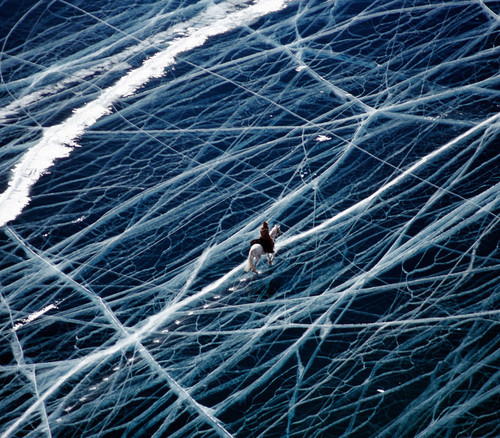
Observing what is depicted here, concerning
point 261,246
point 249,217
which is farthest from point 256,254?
point 249,217

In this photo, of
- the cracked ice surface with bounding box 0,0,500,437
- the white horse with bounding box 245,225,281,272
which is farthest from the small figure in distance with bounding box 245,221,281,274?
the cracked ice surface with bounding box 0,0,500,437

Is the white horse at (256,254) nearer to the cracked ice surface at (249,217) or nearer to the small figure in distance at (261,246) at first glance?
the small figure in distance at (261,246)

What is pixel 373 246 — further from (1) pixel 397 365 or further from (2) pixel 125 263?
(2) pixel 125 263

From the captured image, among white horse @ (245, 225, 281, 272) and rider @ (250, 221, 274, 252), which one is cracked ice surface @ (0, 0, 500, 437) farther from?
rider @ (250, 221, 274, 252)

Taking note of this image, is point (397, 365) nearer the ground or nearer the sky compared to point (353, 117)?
nearer the ground

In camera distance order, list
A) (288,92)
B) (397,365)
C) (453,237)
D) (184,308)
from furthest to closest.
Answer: (288,92), (453,237), (184,308), (397,365)

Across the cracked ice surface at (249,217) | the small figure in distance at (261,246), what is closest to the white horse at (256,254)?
the small figure in distance at (261,246)

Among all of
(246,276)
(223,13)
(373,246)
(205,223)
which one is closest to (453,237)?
(373,246)
